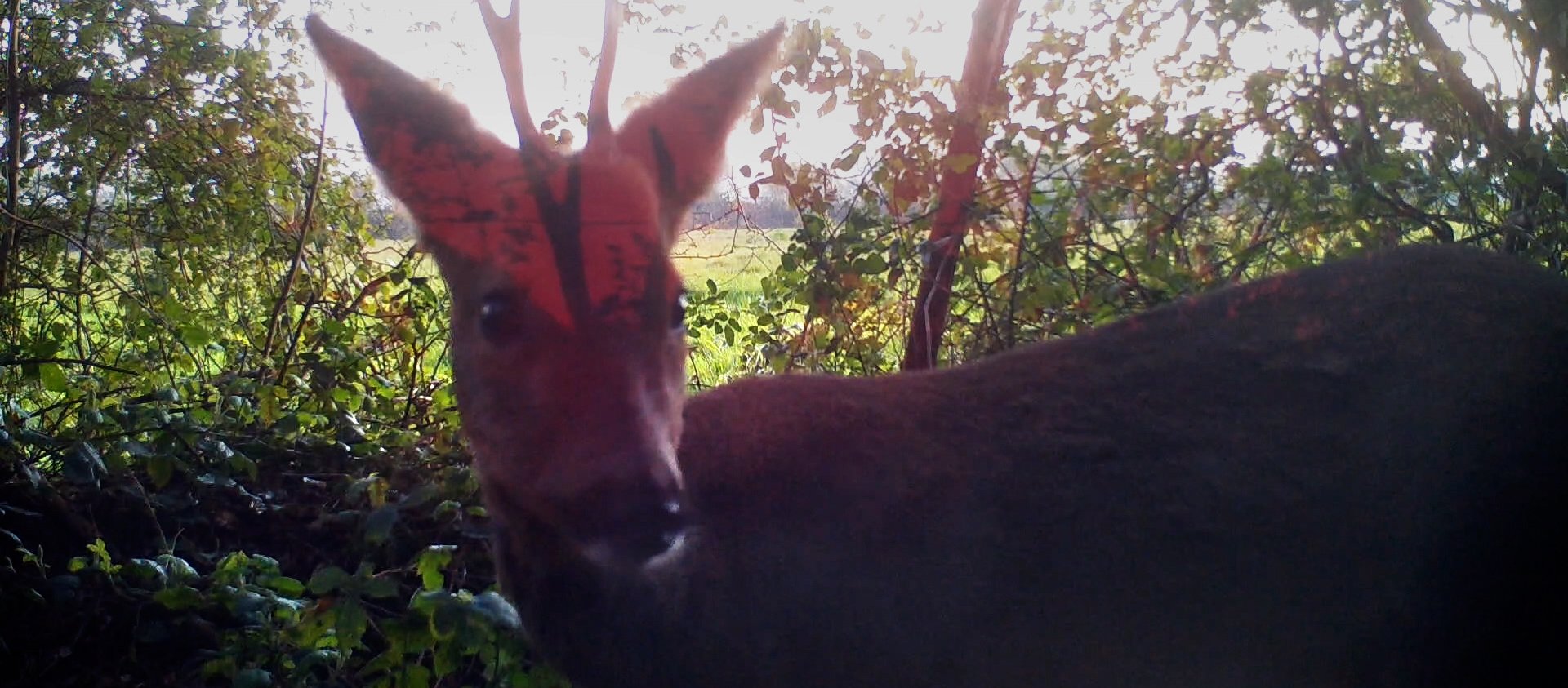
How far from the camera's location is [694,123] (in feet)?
8.20

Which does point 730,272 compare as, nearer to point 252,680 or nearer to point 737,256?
point 737,256

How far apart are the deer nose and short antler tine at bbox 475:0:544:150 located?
0.72m

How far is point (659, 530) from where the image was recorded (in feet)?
6.83

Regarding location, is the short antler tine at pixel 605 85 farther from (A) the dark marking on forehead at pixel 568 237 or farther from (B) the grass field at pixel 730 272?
(B) the grass field at pixel 730 272

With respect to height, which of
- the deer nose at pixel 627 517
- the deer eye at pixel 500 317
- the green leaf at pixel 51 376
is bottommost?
the deer nose at pixel 627 517

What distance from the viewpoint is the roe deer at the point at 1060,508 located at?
238cm

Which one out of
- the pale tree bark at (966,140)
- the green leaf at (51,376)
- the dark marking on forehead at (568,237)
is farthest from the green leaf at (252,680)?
the pale tree bark at (966,140)

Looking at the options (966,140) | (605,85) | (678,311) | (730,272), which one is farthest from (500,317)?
(730,272)

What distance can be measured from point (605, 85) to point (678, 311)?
1.84 feet

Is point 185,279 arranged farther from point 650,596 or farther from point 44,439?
point 650,596

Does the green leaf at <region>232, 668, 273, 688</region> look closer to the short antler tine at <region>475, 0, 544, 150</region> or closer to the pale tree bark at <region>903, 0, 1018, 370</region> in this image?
the short antler tine at <region>475, 0, 544, 150</region>

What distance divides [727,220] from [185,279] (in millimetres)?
3622

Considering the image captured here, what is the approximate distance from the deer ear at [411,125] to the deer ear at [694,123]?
347mm

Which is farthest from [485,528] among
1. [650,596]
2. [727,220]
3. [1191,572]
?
[1191,572]
